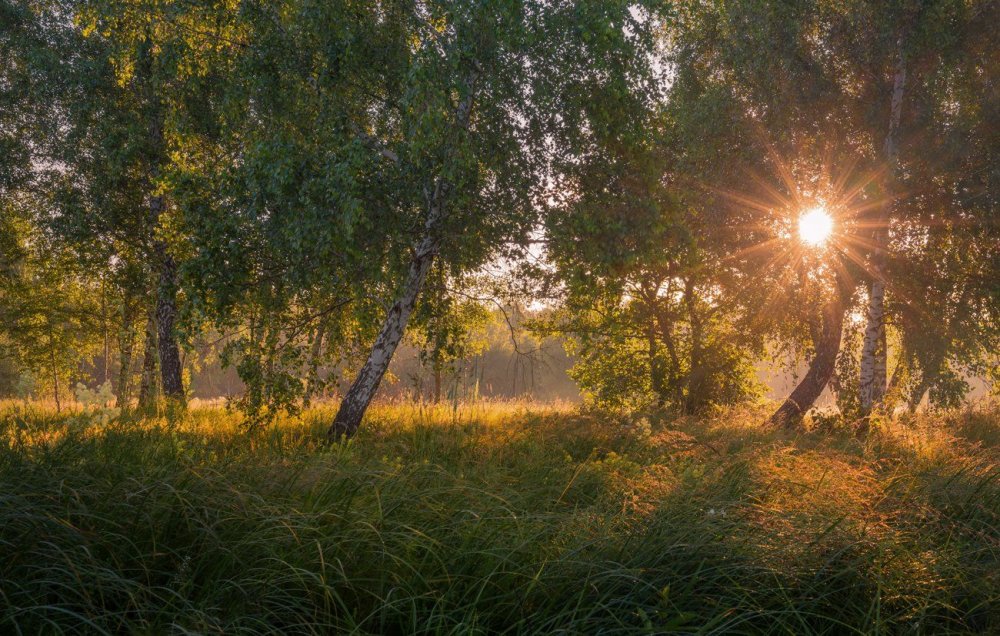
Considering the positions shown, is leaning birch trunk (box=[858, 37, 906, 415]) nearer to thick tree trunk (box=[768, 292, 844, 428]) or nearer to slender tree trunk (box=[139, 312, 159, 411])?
thick tree trunk (box=[768, 292, 844, 428])

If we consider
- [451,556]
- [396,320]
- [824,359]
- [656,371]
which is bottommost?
[451,556]

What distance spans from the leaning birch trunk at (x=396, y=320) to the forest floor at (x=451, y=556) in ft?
14.3

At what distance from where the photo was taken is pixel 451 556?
3.93m

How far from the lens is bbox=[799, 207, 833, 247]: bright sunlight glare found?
46.2ft

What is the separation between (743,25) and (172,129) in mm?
10930

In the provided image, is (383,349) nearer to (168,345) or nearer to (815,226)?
(168,345)

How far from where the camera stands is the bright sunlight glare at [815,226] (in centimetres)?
1407

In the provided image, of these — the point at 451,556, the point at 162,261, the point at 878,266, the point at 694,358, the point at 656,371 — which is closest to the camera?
the point at 451,556

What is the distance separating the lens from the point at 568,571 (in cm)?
365

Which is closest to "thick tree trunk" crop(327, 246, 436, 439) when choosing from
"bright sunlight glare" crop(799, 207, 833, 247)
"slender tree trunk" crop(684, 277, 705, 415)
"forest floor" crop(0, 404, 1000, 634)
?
"forest floor" crop(0, 404, 1000, 634)

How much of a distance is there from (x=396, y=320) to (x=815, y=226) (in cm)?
953

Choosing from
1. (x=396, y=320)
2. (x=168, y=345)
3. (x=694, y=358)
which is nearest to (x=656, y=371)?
(x=694, y=358)

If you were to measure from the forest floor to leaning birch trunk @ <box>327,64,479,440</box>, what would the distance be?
436cm

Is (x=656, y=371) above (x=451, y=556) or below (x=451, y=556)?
above
